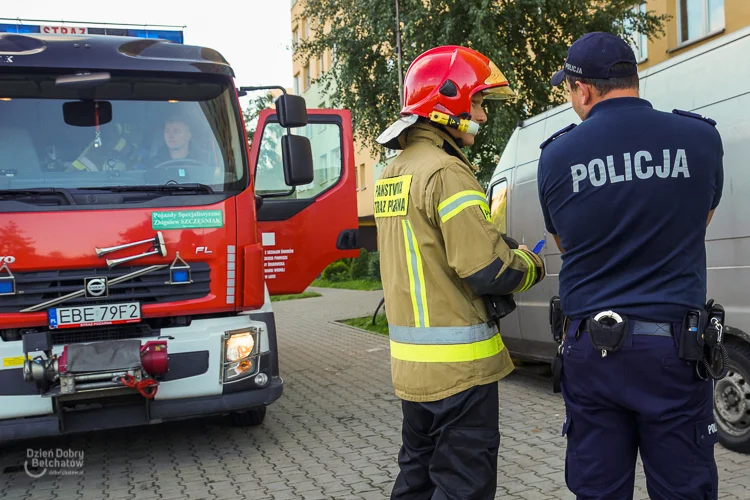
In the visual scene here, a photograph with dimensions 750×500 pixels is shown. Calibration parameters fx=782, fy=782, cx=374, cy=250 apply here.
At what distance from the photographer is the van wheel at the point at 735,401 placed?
466 cm

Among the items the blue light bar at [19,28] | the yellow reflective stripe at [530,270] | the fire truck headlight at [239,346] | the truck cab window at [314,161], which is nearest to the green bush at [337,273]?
the truck cab window at [314,161]

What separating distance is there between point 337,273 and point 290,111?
21.7 m

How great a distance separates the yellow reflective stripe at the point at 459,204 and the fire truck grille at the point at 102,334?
303cm

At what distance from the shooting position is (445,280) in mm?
2760

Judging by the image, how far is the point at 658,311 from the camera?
2.42m

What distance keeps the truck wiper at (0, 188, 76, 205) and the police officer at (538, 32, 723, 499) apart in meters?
3.51

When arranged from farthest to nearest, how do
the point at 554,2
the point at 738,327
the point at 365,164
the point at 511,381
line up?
the point at 365,164 → the point at 554,2 → the point at 511,381 → the point at 738,327

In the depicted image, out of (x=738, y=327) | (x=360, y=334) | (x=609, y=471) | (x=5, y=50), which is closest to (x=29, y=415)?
(x=5, y=50)

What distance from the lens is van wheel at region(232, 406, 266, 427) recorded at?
244 inches

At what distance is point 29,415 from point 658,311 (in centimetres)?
398

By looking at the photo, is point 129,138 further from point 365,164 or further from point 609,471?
point 365,164

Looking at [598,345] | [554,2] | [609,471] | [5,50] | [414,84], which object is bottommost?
[609,471]

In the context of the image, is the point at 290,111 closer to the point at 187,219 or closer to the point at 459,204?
the point at 187,219

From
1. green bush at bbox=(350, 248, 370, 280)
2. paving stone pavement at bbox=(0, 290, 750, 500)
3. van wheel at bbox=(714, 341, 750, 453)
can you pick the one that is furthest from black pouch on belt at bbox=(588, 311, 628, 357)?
green bush at bbox=(350, 248, 370, 280)
